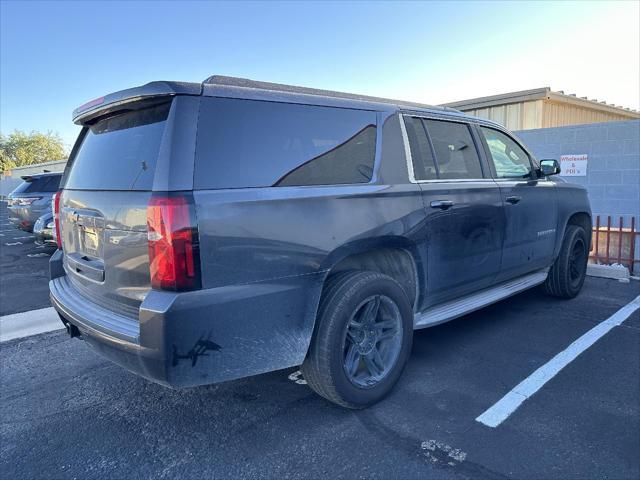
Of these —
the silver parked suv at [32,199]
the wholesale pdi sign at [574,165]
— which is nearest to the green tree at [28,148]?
the silver parked suv at [32,199]

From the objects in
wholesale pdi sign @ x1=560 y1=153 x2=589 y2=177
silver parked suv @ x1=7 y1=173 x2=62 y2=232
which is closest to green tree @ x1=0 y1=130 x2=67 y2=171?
silver parked suv @ x1=7 y1=173 x2=62 y2=232

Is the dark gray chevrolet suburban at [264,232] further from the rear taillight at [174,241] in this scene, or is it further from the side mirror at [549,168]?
the side mirror at [549,168]

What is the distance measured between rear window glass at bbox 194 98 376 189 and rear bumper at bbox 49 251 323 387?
1.90ft

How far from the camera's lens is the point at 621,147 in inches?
336

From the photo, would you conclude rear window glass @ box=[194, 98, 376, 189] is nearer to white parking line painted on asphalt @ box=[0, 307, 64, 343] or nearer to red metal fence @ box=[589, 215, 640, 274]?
white parking line painted on asphalt @ box=[0, 307, 64, 343]

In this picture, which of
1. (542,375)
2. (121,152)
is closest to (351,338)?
(542,375)

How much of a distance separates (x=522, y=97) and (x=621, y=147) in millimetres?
3416

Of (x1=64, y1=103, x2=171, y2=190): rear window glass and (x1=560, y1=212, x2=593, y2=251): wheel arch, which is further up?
(x1=64, y1=103, x2=171, y2=190): rear window glass

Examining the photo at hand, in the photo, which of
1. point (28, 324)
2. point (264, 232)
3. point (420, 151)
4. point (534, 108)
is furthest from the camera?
point (534, 108)

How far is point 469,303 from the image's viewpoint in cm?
396

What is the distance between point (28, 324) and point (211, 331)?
363 centimetres

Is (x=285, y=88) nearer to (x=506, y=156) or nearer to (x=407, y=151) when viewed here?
(x=407, y=151)

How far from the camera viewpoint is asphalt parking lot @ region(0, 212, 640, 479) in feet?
8.25

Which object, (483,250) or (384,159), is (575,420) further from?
(384,159)
